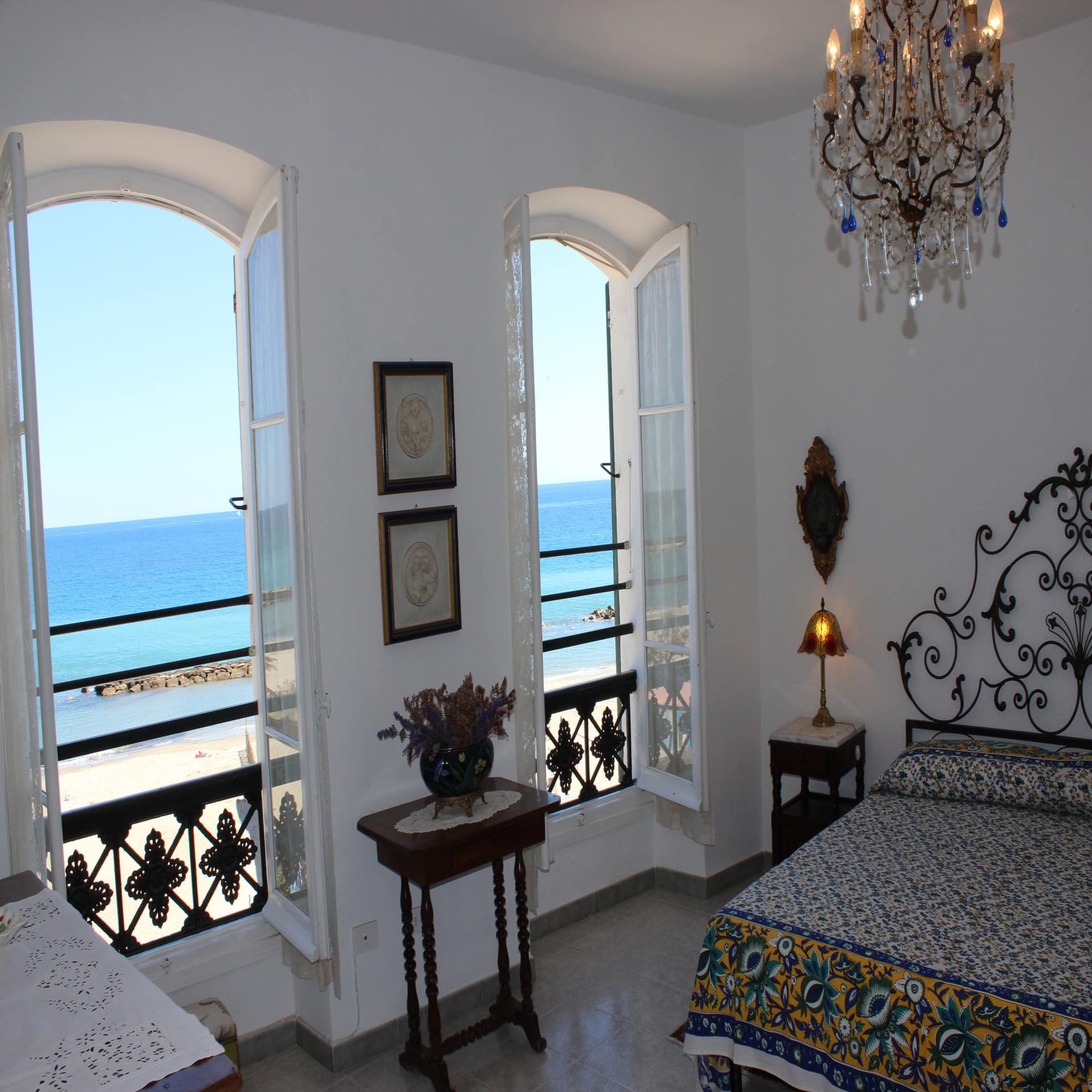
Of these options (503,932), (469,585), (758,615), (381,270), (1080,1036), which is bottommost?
(503,932)

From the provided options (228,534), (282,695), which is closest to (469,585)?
(282,695)

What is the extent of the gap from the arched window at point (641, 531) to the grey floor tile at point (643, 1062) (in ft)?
3.46

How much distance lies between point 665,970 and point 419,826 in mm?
1371

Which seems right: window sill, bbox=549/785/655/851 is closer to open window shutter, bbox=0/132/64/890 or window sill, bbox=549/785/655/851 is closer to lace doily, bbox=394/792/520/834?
lace doily, bbox=394/792/520/834

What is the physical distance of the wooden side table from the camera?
9.37 ft

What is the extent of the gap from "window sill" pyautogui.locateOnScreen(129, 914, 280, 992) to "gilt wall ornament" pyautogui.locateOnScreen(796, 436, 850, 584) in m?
2.80

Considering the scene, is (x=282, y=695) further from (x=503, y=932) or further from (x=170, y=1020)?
(x=170, y=1020)

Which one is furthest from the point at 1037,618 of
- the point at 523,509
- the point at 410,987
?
the point at 410,987

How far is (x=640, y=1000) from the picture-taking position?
3.42 m

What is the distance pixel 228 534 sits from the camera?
1237 cm

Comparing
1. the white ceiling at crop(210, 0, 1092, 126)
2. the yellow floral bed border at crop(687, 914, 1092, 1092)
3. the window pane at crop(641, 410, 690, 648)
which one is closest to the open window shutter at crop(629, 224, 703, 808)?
the window pane at crop(641, 410, 690, 648)

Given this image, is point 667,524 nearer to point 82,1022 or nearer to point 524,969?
point 524,969

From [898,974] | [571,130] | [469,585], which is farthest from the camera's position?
[571,130]

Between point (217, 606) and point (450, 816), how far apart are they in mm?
1085
